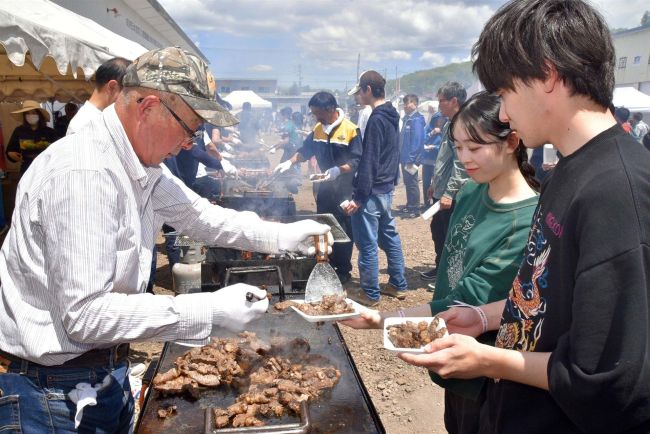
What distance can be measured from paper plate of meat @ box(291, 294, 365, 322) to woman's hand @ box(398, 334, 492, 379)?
791mm

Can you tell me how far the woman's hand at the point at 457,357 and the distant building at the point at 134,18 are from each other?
10609 mm

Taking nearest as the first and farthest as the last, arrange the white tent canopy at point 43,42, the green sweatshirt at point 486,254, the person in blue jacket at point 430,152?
the green sweatshirt at point 486,254 < the white tent canopy at point 43,42 < the person in blue jacket at point 430,152

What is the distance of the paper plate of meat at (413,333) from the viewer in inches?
76.9

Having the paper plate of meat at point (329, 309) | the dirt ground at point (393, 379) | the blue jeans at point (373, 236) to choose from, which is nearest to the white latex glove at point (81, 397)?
the paper plate of meat at point (329, 309)

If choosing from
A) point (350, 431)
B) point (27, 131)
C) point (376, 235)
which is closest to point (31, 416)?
point (350, 431)

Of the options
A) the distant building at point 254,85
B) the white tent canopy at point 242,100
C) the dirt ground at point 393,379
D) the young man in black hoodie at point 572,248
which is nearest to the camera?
the young man in black hoodie at point 572,248

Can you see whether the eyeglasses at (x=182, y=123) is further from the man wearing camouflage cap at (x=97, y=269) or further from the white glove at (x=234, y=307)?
the white glove at (x=234, y=307)

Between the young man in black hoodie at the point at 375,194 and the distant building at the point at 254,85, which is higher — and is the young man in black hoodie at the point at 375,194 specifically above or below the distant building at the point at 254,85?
below

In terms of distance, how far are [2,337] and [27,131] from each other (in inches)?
302

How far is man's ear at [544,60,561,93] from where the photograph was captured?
1.26 metres

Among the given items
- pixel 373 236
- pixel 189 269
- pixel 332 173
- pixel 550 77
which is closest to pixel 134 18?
pixel 332 173

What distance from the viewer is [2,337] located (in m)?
1.85

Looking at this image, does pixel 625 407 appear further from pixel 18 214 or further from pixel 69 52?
pixel 69 52

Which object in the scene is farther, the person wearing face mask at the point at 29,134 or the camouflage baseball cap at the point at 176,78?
the person wearing face mask at the point at 29,134
